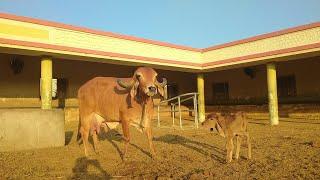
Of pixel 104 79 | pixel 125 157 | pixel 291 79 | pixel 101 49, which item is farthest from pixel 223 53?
pixel 125 157

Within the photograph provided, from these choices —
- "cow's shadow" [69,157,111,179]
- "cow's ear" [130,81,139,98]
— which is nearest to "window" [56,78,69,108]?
"cow's shadow" [69,157,111,179]

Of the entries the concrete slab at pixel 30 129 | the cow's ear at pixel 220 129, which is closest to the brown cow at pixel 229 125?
the cow's ear at pixel 220 129

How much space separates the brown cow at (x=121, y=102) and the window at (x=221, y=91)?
50.1ft

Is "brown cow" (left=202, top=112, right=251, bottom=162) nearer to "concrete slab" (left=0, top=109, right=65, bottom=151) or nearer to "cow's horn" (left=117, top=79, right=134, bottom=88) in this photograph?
"cow's horn" (left=117, top=79, right=134, bottom=88)

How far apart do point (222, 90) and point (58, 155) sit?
654 inches

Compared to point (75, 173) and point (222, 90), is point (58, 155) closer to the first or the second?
point (75, 173)

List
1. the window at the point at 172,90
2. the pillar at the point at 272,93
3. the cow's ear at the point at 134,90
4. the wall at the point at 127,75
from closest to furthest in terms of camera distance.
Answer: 1. the cow's ear at the point at 134,90
2. the pillar at the point at 272,93
3. the wall at the point at 127,75
4. the window at the point at 172,90

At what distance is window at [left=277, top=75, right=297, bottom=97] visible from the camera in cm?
1839

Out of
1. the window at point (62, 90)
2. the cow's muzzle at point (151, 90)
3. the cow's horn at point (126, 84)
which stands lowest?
the cow's muzzle at point (151, 90)

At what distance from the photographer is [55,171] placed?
5797 mm

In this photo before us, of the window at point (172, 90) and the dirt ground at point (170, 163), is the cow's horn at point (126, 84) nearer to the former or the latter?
the dirt ground at point (170, 163)

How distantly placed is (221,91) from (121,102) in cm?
1611

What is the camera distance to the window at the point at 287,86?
18391mm

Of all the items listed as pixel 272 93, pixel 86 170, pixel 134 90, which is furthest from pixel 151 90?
pixel 272 93
